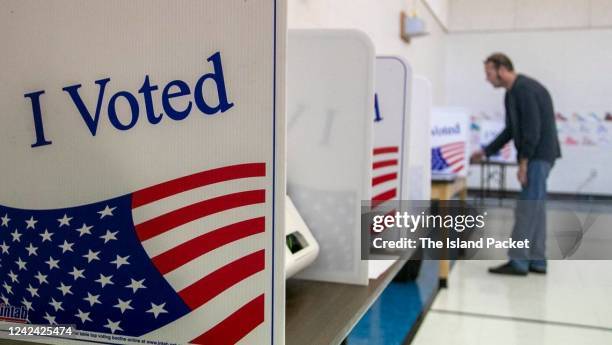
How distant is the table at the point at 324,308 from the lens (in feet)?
3.75

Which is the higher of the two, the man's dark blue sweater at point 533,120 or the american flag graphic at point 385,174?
the man's dark blue sweater at point 533,120

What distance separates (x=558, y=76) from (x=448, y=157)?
195 inches

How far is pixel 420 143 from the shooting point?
293 cm

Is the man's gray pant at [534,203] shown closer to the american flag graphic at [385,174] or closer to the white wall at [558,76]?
the american flag graphic at [385,174]

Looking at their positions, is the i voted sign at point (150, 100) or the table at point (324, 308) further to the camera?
the table at point (324, 308)

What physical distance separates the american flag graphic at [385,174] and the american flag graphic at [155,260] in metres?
1.15

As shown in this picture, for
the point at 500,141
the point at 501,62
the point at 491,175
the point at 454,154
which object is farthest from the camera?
the point at 491,175

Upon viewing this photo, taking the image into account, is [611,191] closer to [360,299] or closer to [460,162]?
[460,162]

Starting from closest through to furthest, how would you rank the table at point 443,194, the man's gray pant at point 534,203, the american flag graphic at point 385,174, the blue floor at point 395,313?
the american flag graphic at point 385,174 < the blue floor at point 395,313 < the table at point 443,194 < the man's gray pant at point 534,203

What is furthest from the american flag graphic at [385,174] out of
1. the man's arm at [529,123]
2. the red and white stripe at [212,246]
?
the man's arm at [529,123]

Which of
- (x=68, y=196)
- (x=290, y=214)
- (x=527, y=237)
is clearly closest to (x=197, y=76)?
(x=68, y=196)

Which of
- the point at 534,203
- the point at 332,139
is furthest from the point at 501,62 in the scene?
the point at 332,139

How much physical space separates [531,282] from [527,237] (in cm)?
142

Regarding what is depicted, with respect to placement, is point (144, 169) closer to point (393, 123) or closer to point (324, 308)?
point (324, 308)
